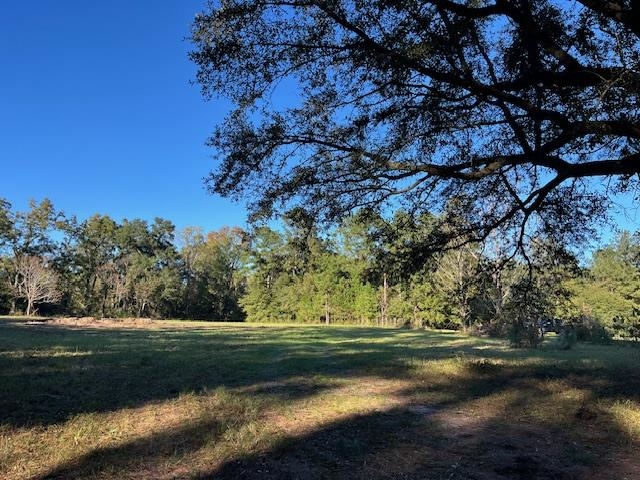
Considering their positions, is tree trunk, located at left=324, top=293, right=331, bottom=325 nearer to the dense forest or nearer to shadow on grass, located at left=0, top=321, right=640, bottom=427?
the dense forest

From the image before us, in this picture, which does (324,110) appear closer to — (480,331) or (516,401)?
(516,401)

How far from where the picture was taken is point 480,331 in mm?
28328

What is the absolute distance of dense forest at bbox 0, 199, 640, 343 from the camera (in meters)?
8.42

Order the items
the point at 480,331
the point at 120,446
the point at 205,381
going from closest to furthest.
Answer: the point at 120,446 < the point at 205,381 < the point at 480,331

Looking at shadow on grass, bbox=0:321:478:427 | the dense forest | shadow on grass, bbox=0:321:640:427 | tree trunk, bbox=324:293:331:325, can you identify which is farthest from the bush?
tree trunk, bbox=324:293:331:325

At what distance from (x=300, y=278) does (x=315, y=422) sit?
138ft

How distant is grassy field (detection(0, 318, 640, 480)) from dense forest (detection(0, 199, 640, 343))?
186 centimetres

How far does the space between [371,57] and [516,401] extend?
191 inches

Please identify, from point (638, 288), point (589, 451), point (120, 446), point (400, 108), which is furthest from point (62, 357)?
point (638, 288)

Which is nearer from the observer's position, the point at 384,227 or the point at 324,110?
the point at 324,110

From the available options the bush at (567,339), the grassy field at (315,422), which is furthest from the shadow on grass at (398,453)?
the bush at (567,339)

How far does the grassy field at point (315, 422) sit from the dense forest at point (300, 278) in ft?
6.11

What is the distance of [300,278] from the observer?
4747cm

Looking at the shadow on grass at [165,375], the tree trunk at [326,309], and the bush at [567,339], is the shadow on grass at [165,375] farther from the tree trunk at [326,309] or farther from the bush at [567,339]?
the tree trunk at [326,309]
